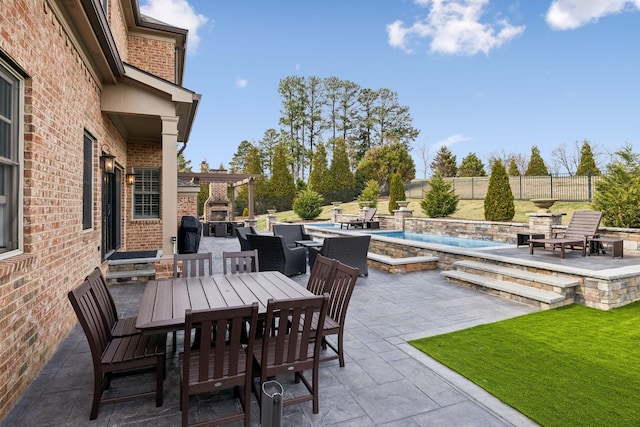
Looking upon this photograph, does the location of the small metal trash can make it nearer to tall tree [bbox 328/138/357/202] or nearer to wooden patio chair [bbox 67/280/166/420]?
wooden patio chair [bbox 67/280/166/420]

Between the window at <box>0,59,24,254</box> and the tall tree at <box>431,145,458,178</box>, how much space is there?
107 feet

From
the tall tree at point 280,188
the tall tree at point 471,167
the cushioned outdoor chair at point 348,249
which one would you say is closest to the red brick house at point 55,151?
the cushioned outdoor chair at point 348,249

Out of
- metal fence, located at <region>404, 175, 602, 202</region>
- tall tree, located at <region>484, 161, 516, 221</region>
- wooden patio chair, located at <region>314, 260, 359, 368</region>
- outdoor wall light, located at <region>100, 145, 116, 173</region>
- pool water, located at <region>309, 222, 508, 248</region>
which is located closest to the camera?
wooden patio chair, located at <region>314, 260, 359, 368</region>

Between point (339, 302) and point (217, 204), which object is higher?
point (217, 204)

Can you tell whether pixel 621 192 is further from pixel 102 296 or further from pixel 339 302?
pixel 102 296

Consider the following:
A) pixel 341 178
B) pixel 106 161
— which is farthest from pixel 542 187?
pixel 106 161

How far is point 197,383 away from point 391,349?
6.84 feet

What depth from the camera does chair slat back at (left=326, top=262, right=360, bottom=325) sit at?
2.99 metres

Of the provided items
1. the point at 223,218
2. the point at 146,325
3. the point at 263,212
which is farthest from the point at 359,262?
the point at 263,212

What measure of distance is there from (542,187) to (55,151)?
66.6ft

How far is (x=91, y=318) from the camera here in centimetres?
231

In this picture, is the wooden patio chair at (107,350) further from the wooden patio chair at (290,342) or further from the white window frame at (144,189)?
the white window frame at (144,189)

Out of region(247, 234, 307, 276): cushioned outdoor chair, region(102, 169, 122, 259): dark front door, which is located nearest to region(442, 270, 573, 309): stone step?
region(247, 234, 307, 276): cushioned outdoor chair

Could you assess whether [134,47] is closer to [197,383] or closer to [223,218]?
[197,383]
